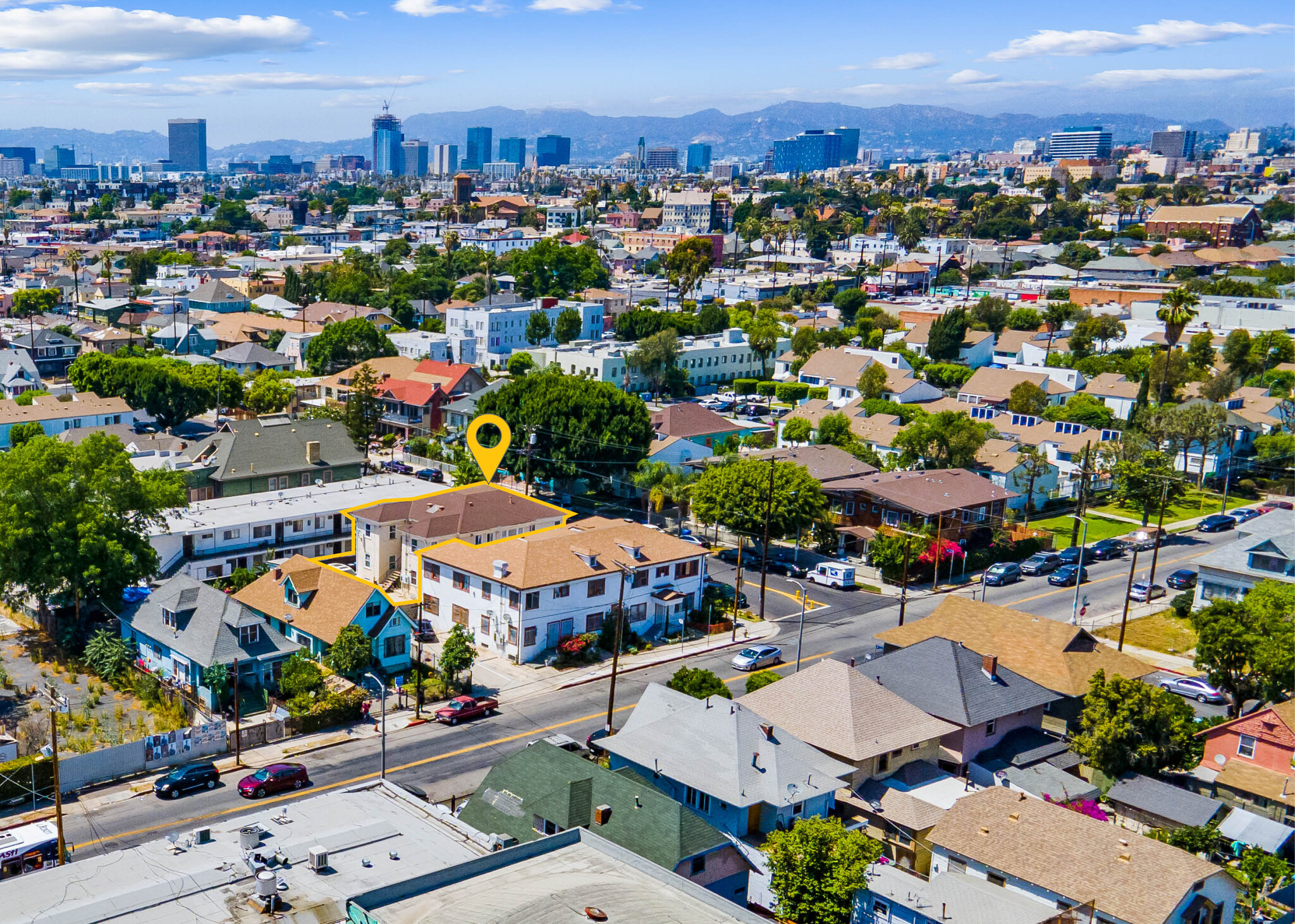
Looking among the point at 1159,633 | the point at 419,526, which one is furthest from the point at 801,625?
the point at 1159,633

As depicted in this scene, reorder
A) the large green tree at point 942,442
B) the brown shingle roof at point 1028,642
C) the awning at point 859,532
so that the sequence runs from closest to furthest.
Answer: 1. the brown shingle roof at point 1028,642
2. the awning at point 859,532
3. the large green tree at point 942,442

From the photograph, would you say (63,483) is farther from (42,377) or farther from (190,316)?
(190,316)

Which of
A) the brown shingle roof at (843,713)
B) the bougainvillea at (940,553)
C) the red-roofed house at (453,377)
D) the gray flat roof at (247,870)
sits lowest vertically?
the bougainvillea at (940,553)

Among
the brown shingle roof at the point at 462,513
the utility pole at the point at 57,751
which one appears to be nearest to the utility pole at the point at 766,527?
the brown shingle roof at the point at 462,513

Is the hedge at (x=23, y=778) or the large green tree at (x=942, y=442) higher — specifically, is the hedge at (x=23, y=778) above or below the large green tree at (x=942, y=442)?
below

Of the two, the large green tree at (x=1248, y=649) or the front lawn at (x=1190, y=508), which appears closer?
the large green tree at (x=1248, y=649)

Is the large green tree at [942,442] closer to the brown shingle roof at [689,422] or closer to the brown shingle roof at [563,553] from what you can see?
the brown shingle roof at [689,422]
